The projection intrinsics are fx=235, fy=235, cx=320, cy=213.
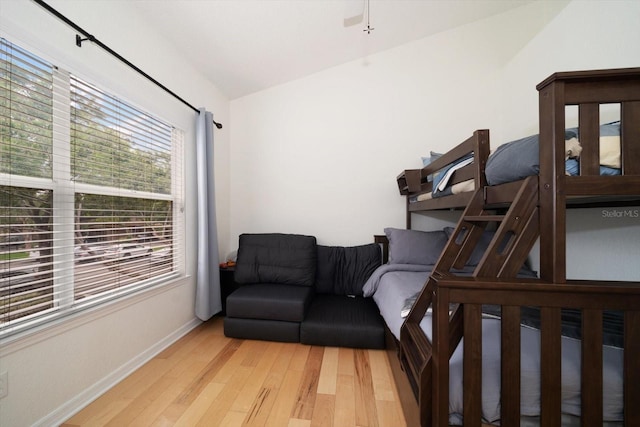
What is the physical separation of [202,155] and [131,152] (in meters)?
0.57

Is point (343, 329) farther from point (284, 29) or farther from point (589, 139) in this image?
point (284, 29)

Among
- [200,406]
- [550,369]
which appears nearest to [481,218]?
[550,369]

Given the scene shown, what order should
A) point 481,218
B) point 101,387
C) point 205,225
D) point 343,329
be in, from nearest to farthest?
1. point 481,218
2. point 101,387
3. point 343,329
4. point 205,225

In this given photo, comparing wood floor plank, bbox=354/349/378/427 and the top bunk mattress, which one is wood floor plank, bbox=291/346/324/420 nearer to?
wood floor plank, bbox=354/349/378/427

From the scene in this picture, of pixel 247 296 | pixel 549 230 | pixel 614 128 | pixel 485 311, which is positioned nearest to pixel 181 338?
pixel 247 296

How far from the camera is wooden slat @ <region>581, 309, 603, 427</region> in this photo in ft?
2.52

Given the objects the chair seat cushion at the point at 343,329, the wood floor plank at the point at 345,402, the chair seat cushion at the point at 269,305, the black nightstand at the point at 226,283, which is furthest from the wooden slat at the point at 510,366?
the black nightstand at the point at 226,283

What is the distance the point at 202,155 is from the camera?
2203mm

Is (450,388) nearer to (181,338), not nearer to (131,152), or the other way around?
(181,338)

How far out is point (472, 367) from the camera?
802 mm

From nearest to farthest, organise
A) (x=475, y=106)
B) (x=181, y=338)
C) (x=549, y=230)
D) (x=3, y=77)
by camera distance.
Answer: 1. (x=549, y=230)
2. (x=3, y=77)
3. (x=181, y=338)
4. (x=475, y=106)

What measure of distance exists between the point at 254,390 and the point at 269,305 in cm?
63

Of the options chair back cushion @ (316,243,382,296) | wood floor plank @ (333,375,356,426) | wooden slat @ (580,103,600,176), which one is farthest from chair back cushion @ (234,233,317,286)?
wooden slat @ (580,103,600,176)

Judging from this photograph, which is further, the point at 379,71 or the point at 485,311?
the point at 379,71
